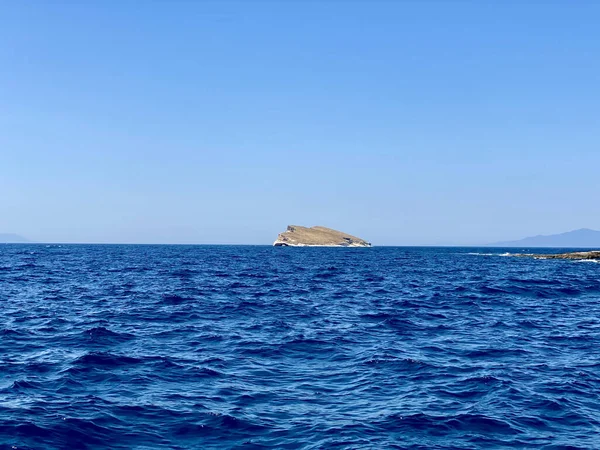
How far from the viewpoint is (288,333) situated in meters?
24.2

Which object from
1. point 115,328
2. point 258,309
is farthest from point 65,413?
point 258,309

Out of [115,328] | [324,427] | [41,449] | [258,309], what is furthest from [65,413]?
[258,309]

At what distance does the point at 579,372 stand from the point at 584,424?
5.50 meters

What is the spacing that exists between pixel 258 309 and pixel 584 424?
2197cm

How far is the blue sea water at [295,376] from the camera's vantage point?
39.2 feet

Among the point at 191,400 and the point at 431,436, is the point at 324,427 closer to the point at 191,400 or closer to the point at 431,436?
the point at 431,436

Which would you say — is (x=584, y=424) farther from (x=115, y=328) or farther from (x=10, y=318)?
(x=10, y=318)

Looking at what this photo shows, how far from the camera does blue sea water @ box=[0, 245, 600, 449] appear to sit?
11.9 meters

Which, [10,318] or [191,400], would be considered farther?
[10,318]

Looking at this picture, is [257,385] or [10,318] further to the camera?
[10,318]

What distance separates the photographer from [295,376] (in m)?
17.0

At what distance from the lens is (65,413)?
12867 mm

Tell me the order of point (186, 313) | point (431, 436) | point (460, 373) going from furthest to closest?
point (186, 313) < point (460, 373) < point (431, 436)

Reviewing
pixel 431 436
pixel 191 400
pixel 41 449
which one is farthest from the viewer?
pixel 191 400
